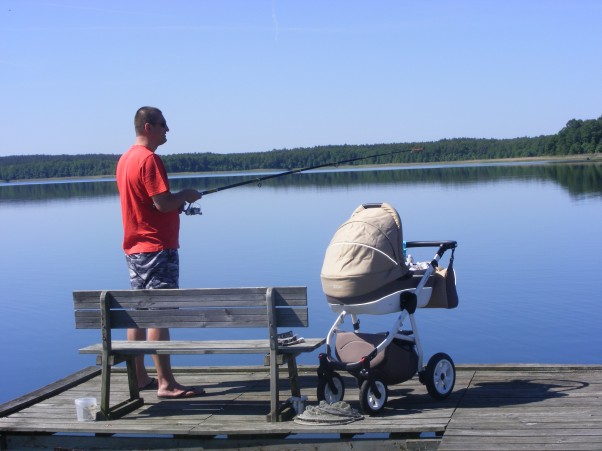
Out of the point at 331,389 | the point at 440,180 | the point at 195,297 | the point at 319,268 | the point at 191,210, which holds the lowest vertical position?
the point at 440,180

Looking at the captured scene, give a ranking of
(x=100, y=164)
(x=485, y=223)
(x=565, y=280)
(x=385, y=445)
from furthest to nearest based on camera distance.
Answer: (x=100, y=164) → (x=485, y=223) → (x=565, y=280) → (x=385, y=445)

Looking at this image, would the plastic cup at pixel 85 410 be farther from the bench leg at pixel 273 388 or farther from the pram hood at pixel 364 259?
the pram hood at pixel 364 259

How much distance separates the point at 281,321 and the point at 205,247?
584 inches

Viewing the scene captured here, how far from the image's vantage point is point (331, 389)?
17.5 ft

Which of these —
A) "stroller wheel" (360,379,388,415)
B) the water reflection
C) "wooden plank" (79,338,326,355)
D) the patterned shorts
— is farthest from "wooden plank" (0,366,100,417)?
the water reflection

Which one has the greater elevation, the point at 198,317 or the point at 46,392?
the point at 198,317

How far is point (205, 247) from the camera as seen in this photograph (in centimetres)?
1981

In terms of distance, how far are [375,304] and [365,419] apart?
63 cm

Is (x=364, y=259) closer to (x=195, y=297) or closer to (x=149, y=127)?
(x=195, y=297)

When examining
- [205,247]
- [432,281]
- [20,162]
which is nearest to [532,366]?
[432,281]

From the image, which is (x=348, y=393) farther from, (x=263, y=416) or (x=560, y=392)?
(x=560, y=392)

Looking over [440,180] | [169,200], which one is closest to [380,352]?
[169,200]

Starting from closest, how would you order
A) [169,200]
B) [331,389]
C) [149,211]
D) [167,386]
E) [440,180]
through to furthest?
1. [331,389]
2. [169,200]
3. [149,211]
4. [167,386]
5. [440,180]

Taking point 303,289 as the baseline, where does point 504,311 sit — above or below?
below
